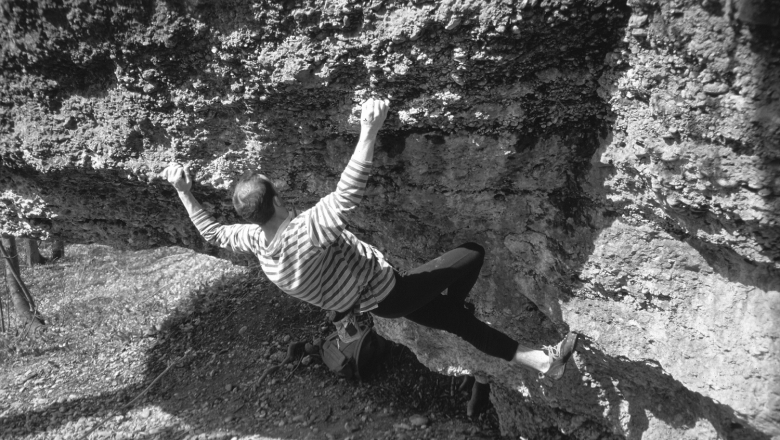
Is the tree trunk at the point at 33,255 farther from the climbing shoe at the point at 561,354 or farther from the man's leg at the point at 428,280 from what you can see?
the climbing shoe at the point at 561,354

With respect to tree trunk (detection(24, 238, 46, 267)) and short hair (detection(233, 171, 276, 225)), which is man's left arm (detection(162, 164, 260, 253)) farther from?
tree trunk (detection(24, 238, 46, 267))

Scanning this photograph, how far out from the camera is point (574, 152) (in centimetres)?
257

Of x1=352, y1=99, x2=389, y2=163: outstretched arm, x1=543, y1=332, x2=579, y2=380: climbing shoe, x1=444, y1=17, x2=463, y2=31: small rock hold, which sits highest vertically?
x1=444, y1=17, x2=463, y2=31: small rock hold

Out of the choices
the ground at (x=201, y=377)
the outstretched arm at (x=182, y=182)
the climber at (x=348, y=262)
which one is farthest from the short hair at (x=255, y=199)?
the ground at (x=201, y=377)

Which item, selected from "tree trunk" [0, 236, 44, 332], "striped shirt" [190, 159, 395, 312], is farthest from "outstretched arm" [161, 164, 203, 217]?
"tree trunk" [0, 236, 44, 332]

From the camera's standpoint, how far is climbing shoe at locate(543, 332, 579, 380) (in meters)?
2.84

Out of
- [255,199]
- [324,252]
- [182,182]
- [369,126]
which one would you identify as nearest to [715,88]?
[369,126]

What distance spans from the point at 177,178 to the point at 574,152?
2.18m

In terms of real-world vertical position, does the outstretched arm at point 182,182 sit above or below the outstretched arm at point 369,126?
below

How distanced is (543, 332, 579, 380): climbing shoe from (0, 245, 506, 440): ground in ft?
4.07

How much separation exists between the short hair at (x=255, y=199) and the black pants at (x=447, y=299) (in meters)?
0.82

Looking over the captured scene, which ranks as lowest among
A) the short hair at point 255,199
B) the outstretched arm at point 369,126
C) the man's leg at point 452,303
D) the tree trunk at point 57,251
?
the tree trunk at point 57,251

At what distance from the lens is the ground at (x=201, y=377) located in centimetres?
420

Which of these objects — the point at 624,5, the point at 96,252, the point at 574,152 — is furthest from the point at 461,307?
the point at 96,252
